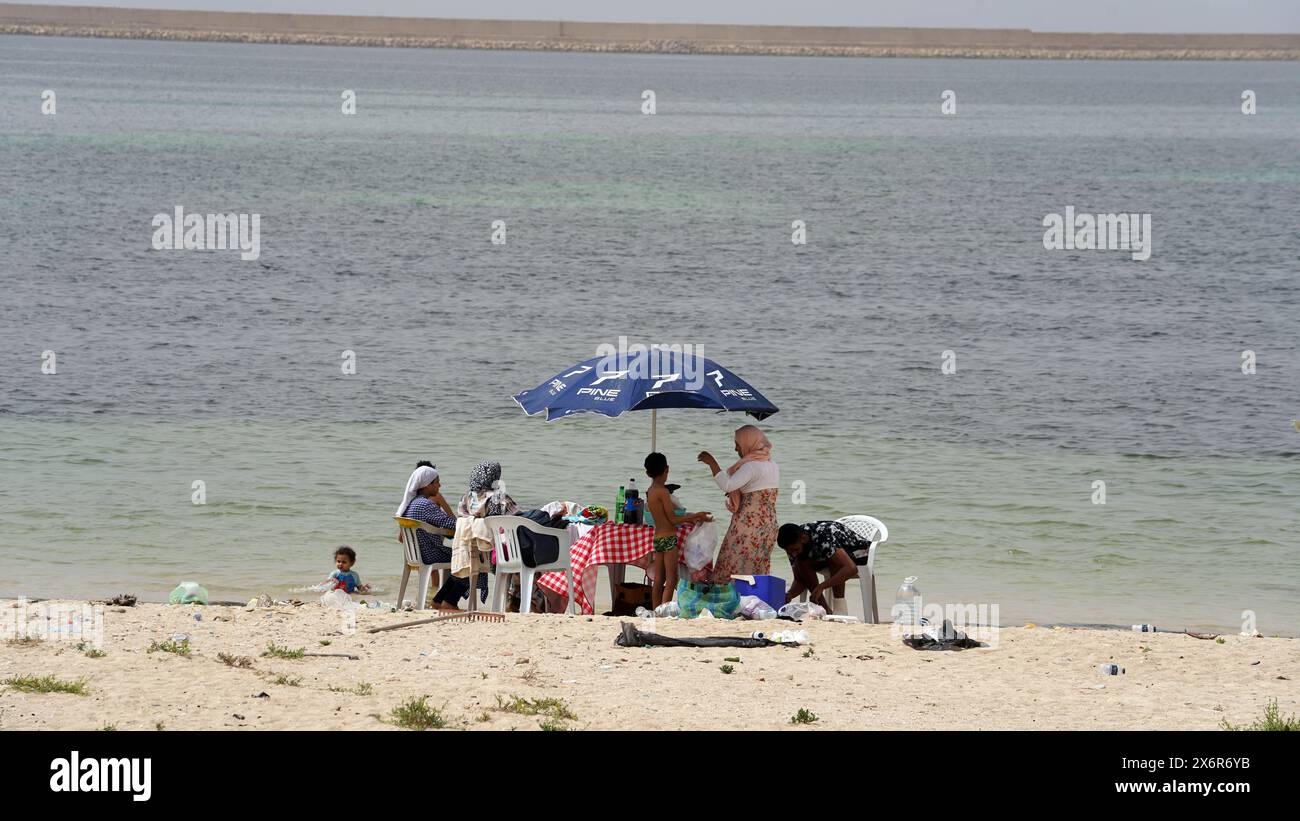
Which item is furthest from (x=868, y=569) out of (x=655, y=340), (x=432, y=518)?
(x=655, y=340)

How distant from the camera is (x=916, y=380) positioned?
990 inches

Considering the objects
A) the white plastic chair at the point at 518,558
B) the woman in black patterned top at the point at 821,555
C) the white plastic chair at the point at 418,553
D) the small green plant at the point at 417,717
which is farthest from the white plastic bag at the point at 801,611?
the small green plant at the point at 417,717

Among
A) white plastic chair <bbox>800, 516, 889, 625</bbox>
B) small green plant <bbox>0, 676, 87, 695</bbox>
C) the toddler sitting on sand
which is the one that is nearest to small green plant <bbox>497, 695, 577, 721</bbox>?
small green plant <bbox>0, 676, 87, 695</bbox>

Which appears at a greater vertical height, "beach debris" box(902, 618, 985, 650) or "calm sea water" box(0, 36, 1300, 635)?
"calm sea water" box(0, 36, 1300, 635)

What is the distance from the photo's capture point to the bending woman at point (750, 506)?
1131 centimetres

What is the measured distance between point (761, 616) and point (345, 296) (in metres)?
23.9

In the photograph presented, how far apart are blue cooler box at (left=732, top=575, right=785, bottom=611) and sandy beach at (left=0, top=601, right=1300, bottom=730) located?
1.93 ft

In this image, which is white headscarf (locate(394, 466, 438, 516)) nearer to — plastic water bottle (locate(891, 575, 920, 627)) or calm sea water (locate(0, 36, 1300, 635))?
calm sea water (locate(0, 36, 1300, 635))

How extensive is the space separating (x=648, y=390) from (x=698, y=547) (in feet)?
4.03

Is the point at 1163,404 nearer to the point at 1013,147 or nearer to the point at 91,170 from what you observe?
the point at 91,170

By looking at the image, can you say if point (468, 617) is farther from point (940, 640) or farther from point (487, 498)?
point (940, 640)

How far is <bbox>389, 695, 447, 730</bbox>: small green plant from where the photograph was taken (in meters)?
7.82

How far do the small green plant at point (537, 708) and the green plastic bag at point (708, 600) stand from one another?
9.03ft

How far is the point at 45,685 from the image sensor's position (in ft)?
26.3
